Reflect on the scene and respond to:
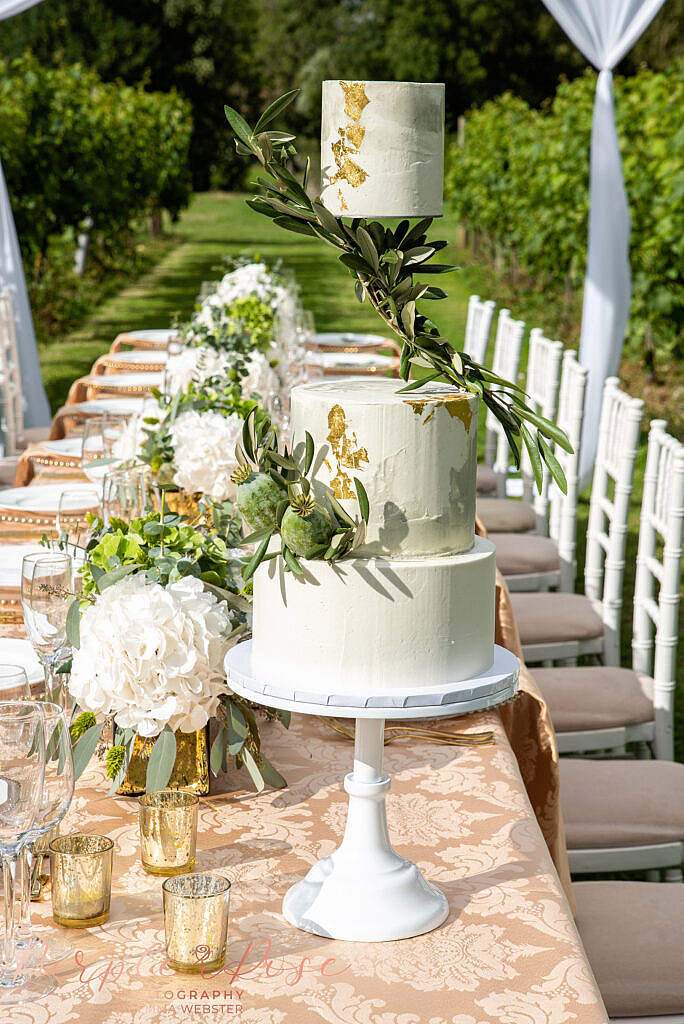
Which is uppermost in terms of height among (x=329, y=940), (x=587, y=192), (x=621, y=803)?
(x=587, y=192)

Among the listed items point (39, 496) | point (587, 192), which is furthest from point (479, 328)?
point (587, 192)

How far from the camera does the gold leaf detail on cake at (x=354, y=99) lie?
1.26 metres

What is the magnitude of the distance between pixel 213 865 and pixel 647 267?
694 cm

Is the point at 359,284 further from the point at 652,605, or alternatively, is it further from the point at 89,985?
the point at 652,605

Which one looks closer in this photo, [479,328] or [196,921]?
[196,921]

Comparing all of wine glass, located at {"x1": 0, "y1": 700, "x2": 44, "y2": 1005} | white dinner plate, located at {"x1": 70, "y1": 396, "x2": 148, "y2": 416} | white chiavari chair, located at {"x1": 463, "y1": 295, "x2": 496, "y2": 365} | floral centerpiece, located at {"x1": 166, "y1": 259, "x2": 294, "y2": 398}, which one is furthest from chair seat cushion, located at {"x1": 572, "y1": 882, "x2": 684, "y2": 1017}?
white chiavari chair, located at {"x1": 463, "y1": 295, "x2": 496, "y2": 365}

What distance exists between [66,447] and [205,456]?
1160mm

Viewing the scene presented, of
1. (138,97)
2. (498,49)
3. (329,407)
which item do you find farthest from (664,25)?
(329,407)

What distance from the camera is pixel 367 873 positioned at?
4.49ft

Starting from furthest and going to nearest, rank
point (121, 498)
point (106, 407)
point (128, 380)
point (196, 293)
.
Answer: point (196, 293) → point (128, 380) → point (106, 407) → point (121, 498)

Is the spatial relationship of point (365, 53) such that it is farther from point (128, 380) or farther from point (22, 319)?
point (128, 380)

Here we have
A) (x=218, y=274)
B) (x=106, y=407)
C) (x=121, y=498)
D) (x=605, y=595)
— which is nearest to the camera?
(x=121, y=498)

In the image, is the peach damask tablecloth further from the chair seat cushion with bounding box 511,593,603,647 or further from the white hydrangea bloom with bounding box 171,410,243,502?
the chair seat cushion with bounding box 511,593,603,647

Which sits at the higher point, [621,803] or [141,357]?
[141,357]
